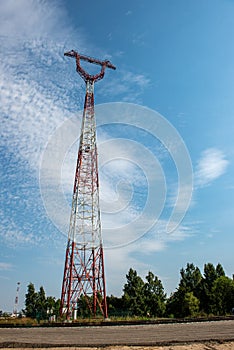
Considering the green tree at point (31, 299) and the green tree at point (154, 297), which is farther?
the green tree at point (31, 299)

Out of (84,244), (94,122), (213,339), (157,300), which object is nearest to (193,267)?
(157,300)

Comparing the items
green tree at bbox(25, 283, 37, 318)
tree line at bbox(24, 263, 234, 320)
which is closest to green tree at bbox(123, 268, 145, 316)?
tree line at bbox(24, 263, 234, 320)

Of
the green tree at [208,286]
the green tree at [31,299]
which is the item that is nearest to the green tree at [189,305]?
the green tree at [208,286]

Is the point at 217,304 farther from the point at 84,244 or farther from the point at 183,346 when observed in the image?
the point at 183,346

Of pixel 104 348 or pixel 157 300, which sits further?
pixel 157 300

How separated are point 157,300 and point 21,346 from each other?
40939 millimetres

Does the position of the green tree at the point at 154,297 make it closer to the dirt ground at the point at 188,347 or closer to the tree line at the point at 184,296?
the tree line at the point at 184,296

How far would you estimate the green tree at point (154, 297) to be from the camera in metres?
47.9

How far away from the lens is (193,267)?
177 ft

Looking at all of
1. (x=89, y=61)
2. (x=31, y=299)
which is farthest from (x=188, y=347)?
(x=31, y=299)

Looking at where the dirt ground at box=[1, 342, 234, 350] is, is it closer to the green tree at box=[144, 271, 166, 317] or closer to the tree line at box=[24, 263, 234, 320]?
the tree line at box=[24, 263, 234, 320]

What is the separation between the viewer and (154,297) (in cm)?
4900

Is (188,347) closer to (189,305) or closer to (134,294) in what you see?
(189,305)

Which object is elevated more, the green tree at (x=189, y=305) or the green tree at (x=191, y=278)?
the green tree at (x=191, y=278)
